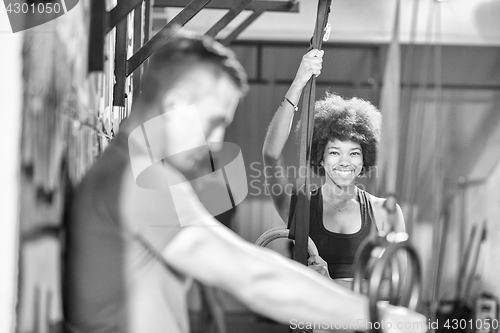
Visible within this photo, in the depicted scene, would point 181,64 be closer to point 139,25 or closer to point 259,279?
point 259,279

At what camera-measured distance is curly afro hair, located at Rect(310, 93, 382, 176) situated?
115cm

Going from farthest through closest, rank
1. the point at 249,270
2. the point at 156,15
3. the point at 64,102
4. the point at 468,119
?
the point at 156,15
the point at 468,119
the point at 64,102
the point at 249,270

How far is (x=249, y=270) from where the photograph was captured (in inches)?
26.0

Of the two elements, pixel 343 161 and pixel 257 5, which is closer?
pixel 343 161

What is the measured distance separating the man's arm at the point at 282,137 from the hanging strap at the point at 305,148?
2 centimetres

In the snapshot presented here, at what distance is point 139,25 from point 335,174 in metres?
0.79

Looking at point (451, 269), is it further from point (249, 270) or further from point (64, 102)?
point (64, 102)

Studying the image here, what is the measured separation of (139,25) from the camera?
1573 mm

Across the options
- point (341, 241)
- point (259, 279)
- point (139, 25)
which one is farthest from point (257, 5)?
point (259, 279)

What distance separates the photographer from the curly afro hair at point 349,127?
115 centimetres

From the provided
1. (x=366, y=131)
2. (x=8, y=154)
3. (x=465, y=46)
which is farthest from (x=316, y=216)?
(x=8, y=154)

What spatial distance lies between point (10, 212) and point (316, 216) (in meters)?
0.67

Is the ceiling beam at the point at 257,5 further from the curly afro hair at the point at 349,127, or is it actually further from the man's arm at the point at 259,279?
the man's arm at the point at 259,279

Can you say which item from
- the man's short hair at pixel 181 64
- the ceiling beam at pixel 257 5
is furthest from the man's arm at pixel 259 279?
the ceiling beam at pixel 257 5
